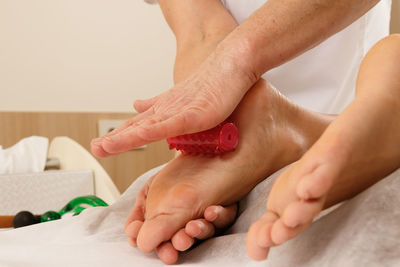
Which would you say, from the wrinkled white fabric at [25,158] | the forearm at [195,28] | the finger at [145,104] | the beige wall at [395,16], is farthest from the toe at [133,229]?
the beige wall at [395,16]

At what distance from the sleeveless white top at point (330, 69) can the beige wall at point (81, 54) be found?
129 cm

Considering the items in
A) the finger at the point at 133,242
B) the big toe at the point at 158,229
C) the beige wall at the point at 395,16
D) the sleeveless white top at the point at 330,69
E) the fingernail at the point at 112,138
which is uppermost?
the fingernail at the point at 112,138

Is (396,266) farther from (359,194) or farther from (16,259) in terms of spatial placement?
(16,259)

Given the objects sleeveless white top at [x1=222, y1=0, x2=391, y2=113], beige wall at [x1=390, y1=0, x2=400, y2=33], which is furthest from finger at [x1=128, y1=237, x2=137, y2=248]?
beige wall at [x1=390, y1=0, x2=400, y2=33]

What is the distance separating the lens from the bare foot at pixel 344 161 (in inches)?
12.1

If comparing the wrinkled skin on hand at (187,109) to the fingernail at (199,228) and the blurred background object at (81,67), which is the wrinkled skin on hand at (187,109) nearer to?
the fingernail at (199,228)

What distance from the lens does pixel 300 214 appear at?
30 cm

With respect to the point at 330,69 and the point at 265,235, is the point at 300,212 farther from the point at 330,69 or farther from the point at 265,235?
the point at 330,69

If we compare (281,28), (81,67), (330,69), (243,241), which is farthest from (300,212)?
(81,67)

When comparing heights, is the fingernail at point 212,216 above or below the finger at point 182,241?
below

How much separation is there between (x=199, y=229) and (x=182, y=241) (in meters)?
0.03

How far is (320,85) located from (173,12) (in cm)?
42

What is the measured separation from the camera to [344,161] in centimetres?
32

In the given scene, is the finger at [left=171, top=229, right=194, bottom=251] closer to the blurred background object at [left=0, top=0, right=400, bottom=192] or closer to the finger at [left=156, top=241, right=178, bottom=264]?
the finger at [left=156, top=241, right=178, bottom=264]
